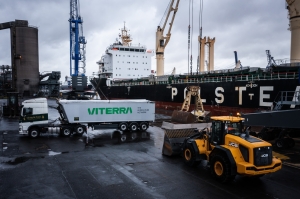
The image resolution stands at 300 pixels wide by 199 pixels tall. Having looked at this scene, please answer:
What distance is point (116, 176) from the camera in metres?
9.66

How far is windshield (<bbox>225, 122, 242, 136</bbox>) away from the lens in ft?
29.7

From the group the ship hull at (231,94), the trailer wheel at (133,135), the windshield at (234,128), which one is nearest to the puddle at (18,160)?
the trailer wheel at (133,135)

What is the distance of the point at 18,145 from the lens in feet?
50.3

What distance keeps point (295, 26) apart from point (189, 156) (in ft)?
74.9

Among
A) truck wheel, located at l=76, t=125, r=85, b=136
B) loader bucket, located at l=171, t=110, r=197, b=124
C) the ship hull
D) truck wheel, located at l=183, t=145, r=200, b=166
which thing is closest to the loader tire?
truck wheel, located at l=76, t=125, r=85, b=136

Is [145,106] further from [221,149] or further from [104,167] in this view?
[221,149]

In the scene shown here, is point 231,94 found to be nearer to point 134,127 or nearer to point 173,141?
point 134,127

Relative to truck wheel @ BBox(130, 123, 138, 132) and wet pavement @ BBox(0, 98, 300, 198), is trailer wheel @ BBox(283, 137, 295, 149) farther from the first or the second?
truck wheel @ BBox(130, 123, 138, 132)

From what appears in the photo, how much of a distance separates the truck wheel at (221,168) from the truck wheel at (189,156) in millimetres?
1311

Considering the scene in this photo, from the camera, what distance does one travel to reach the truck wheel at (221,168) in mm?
8391

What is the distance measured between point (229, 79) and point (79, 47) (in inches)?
1985

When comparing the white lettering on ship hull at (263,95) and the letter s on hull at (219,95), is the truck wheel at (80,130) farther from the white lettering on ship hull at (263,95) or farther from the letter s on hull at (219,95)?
the white lettering on ship hull at (263,95)

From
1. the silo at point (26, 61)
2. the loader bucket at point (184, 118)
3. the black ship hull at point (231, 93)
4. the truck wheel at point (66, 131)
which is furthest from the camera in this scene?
the silo at point (26, 61)

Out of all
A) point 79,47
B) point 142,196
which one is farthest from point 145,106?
point 79,47
